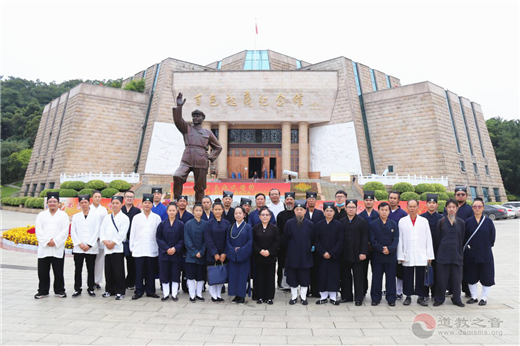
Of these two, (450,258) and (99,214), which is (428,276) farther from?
(99,214)

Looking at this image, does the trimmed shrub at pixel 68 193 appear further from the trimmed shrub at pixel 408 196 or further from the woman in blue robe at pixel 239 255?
the trimmed shrub at pixel 408 196

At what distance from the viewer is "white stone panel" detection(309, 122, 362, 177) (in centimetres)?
2512

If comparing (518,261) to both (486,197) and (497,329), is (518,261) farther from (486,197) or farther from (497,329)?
(486,197)

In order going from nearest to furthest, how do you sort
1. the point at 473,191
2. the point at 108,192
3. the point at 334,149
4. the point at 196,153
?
1. the point at 196,153
2. the point at 108,192
3. the point at 473,191
4. the point at 334,149

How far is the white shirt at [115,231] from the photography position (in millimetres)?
5426

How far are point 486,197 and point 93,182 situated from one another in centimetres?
2870

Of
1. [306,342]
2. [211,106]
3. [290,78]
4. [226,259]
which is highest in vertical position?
[290,78]

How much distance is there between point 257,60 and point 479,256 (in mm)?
28975

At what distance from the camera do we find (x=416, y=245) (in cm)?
527

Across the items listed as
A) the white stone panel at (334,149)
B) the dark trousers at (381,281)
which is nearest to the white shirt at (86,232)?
the dark trousers at (381,281)

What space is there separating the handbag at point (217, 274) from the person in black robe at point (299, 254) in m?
0.98

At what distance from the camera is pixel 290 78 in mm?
25469

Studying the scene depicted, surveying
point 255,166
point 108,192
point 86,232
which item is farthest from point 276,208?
point 255,166

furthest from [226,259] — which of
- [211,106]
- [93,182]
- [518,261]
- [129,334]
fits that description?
[211,106]
